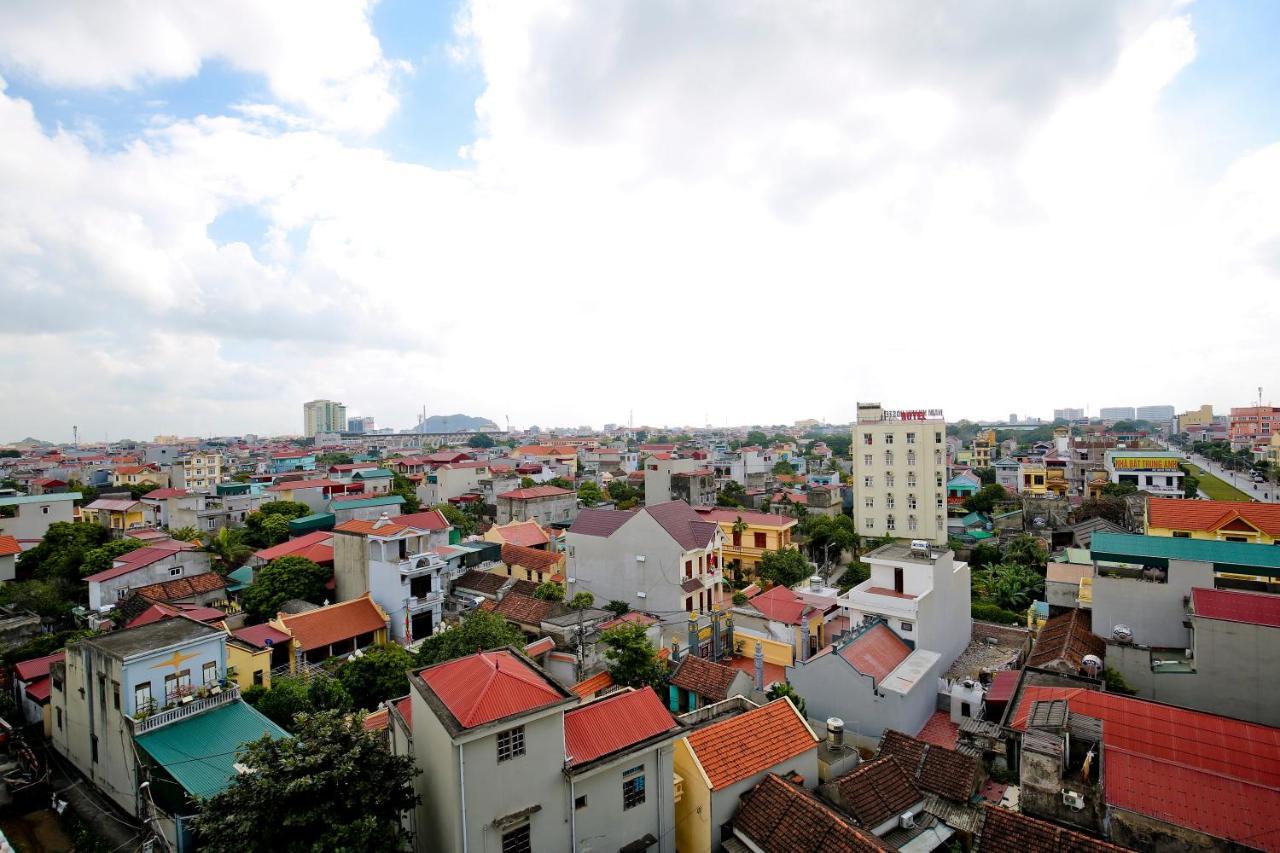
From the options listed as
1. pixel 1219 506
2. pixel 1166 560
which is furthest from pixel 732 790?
pixel 1219 506

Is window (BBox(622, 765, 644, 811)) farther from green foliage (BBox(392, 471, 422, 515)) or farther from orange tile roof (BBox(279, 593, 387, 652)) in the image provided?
green foliage (BBox(392, 471, 422, 515))

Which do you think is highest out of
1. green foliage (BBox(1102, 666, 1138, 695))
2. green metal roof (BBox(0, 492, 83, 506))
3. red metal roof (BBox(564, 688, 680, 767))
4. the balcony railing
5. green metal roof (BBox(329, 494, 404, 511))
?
green metal roof (BBox(0, 492, 83, 506))

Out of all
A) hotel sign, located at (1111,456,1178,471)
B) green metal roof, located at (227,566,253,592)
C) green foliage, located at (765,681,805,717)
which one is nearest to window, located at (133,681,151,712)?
green foliage, located at (765,681,805,717)

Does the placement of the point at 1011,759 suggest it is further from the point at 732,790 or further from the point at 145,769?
the point at 145,769

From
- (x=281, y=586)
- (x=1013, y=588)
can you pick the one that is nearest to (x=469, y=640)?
(x=281, y=586)

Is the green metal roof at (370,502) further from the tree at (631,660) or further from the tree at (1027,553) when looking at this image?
the tree at (1027,553)

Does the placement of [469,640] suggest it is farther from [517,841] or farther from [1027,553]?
[1027,553]

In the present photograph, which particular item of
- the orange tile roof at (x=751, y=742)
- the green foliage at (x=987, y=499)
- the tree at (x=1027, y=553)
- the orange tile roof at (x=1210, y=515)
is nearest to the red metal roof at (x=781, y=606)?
the orange tile roof at (x=751, y=742)
